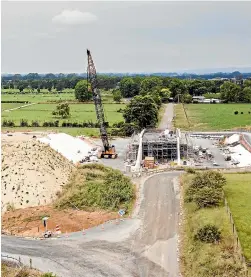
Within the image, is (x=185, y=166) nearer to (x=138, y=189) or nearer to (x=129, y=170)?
(x=129, y=170)

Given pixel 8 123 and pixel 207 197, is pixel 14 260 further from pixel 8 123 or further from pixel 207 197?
pixel 8 123

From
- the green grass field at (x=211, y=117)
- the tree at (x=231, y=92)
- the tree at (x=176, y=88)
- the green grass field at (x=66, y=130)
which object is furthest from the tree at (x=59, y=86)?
the green grass field at (x=66, y=130)

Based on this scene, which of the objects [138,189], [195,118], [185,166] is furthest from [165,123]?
[138,189]

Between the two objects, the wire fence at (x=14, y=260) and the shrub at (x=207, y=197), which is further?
the shrub at (x=207, y=197)

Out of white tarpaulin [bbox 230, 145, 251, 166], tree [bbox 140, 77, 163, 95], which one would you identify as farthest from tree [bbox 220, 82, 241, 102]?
white tarpaulin [bbox 230, 145, 251, 166]

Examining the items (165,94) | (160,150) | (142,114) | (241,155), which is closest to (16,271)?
(160,150)

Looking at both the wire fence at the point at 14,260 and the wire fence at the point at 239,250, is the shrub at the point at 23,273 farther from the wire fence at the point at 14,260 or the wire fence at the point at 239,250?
the wire fence at the point at 239,250
